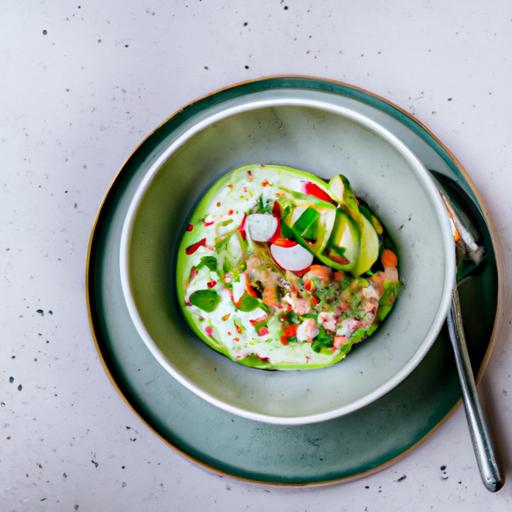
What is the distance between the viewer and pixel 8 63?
1.04m

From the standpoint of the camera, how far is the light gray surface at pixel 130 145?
37.5 inches

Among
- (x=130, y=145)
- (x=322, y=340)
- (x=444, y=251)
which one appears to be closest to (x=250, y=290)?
(x=322, y=340)

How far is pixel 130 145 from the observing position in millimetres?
1004

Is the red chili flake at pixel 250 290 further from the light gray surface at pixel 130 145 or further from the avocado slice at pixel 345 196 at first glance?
the light gray surface at pixel 130 145

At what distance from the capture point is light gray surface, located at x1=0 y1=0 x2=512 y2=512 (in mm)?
954

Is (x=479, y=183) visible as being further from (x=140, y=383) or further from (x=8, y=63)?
(x=8, y=63)

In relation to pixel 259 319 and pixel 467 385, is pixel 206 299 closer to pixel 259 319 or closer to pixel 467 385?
pixel 259 319

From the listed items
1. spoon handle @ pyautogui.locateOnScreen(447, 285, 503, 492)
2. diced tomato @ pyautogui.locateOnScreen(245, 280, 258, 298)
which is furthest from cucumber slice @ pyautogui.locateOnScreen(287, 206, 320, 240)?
spoon handle @ pyautogui.locateOnScreen(447, 285, 503, 492)

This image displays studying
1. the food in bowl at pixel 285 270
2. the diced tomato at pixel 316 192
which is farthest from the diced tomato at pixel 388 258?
the diced tomato at pixel 316 192

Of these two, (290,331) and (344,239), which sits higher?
(344,239)

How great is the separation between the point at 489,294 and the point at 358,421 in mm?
256

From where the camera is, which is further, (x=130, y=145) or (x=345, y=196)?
(x=130, y=145)

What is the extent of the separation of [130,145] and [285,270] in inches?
14.6

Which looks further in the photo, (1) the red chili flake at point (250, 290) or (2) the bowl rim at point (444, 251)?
(1) the red chili flake at point (250, 290)
